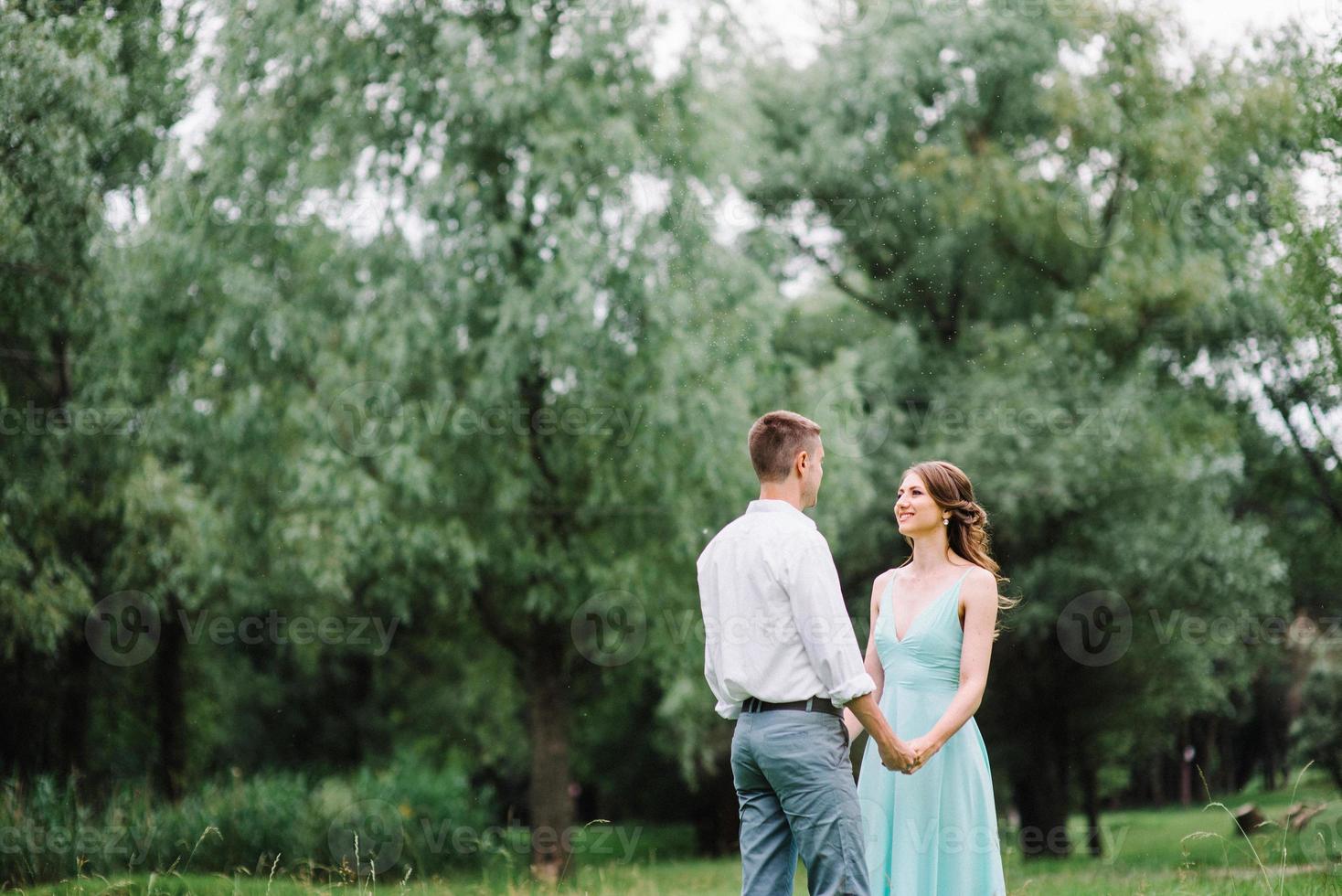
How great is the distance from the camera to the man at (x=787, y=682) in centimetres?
357

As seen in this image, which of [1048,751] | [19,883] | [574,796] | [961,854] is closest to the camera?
[961,854]

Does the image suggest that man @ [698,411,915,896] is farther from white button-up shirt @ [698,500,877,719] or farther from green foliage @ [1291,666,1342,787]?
green foliage @ [1291,666,1342,787]

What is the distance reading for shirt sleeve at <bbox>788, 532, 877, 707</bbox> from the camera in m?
3.57

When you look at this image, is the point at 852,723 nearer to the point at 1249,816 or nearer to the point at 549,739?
the point at 1249,816

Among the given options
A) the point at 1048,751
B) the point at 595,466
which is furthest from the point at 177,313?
the point at 1048,751

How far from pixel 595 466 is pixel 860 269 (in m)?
8.01

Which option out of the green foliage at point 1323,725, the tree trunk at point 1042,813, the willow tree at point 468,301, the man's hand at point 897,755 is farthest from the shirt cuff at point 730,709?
the green foliage at point 1323,725

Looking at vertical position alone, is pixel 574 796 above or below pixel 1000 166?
below

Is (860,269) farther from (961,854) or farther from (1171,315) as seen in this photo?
(961,854)

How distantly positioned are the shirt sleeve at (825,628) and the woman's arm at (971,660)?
0.53 m

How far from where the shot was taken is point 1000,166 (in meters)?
16.3

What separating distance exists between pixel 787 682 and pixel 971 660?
84cm

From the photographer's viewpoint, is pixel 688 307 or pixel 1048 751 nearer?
pixel 688 307

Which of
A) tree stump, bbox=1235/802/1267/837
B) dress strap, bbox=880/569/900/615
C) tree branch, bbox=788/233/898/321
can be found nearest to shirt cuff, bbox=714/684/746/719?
dress strap, bbox=880/569/900/615
